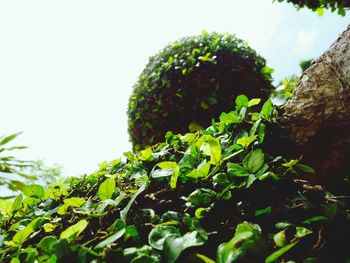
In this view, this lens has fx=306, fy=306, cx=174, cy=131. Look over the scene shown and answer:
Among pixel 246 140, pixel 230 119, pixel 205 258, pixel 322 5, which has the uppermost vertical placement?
pixel 322 5

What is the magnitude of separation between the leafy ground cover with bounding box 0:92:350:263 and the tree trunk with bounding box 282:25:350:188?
120 mm

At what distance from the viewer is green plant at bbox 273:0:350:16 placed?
6267 millimetres

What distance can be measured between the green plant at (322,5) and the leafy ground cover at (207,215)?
610 cm

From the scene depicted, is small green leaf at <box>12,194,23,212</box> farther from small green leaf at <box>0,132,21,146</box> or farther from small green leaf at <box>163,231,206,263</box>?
small green leaf at <box>0,132,21,146</box>

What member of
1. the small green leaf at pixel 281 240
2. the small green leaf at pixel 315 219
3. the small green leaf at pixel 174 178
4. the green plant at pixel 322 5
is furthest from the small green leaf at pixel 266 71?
the small green leaf at pixel 281 240

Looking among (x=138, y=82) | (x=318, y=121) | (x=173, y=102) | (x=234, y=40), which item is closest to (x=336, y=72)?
(x=318, y=121)

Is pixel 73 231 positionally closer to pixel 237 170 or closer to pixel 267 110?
pixel 237 170

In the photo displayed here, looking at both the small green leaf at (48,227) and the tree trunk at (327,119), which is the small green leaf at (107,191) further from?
the tree trunk at (327,119)

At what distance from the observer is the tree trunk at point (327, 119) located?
1.41 metres

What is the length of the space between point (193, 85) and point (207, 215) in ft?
10.4

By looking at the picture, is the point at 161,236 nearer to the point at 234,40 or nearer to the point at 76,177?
the point at 76,177

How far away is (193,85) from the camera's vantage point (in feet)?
13.5

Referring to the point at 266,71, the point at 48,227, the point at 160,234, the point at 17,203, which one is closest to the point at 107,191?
the point at 48,227

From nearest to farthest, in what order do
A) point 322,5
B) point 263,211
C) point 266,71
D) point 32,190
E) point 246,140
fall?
point 263,211 → point 246,140 → point 32,190 → point 266,71 → point 322,5
